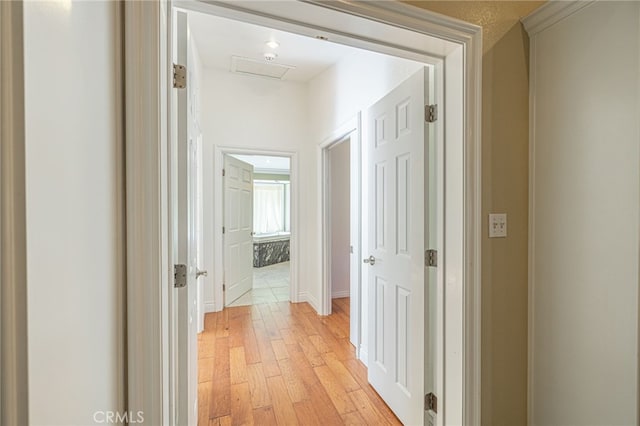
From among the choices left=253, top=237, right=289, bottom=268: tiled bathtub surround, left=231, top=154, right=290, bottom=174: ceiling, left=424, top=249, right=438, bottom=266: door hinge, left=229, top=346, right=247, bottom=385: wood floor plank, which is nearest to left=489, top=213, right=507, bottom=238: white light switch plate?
left=424, top=249, right=438, bottom=266: door hinge

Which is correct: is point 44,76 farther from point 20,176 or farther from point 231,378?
point 231,378

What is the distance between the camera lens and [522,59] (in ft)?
4.57

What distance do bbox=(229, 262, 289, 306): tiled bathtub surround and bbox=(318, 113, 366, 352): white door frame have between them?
0.96 m

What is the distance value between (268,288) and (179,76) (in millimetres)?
4120

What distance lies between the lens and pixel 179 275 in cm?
107

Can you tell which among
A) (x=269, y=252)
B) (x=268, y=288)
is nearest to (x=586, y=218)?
(x=268, y=288)

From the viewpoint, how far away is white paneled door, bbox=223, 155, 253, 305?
12.3 ft

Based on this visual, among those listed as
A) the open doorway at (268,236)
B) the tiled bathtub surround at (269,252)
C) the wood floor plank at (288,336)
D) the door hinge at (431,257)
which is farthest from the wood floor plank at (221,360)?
the tiled bathtub surround at (269,252)

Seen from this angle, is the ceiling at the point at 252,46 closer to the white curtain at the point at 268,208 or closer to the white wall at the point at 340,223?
the white wall at the point at 340,223

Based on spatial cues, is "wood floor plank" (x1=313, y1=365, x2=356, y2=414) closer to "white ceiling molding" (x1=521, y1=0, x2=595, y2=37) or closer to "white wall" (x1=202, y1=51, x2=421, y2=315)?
"white wall" (x1=202, y1=51, x2=421, y2=315)

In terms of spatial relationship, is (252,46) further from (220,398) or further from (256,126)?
(220,398)

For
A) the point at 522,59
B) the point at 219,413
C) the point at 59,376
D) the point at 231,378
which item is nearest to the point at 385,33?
the point at 522,59

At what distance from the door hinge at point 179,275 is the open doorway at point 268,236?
2.72 m

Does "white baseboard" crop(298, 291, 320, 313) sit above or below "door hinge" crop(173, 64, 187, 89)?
below
